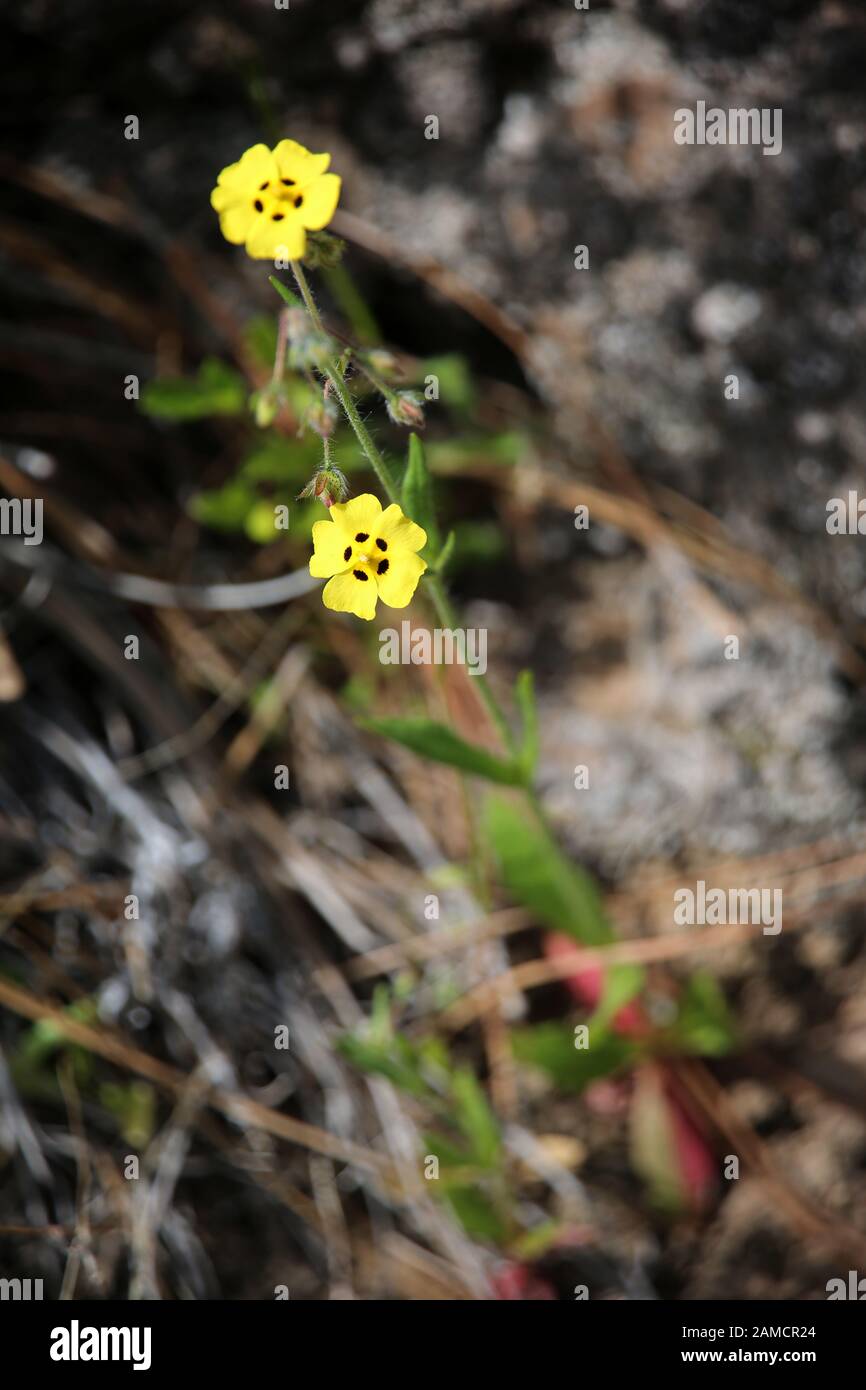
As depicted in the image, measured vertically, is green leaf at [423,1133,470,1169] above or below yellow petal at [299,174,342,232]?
below

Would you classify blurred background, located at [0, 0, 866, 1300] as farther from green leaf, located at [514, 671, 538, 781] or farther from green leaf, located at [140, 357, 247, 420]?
green leaf, located at [514, 671, 538, 781]

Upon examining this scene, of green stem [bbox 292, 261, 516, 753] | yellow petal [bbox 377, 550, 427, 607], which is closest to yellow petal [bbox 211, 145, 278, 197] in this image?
green stem [bbox 292, 261, 516, 753]

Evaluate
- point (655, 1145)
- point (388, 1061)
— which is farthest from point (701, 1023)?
point (388, 1061)

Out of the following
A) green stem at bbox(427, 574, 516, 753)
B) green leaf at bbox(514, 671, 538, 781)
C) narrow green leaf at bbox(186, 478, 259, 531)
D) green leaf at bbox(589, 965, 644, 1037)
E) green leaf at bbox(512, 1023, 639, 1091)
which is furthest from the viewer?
narrow green leaf at bbox(186, 478, 259, 531)

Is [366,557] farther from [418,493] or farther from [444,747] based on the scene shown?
[444,747]

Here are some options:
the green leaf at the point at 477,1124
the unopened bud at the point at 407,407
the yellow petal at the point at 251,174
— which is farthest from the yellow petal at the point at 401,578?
the green leaf at the point at 477,1124

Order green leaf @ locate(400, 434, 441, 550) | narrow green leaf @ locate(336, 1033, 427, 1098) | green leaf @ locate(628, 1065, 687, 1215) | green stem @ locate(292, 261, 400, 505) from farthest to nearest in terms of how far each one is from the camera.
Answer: green leaf @ locate(628, 1065, 687, 1215) < narrow green leaf @ locate(336, 1033, 427, 1098) < green leaf @ locate(400, 434, 441, 550) < green stem @ locate(292, 261, 400, 505)

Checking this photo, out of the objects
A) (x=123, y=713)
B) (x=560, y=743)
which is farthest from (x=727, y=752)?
(x=123, y=713)
